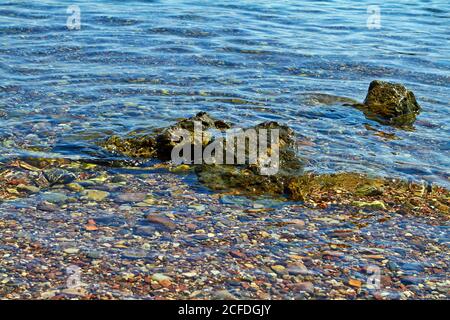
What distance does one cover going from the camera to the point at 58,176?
9148 mm

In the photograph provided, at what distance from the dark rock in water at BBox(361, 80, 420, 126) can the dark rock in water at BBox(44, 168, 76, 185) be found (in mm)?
6588

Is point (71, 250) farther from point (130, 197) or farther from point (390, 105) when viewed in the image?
point (390, 105)

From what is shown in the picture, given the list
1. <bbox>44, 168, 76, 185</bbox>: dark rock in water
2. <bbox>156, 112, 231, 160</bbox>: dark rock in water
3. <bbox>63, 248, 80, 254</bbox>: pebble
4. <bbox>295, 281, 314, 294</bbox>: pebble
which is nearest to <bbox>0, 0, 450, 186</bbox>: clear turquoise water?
<bbox>44, 168, 76, 185</bbox>: dark rock in water

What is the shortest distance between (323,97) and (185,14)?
1029 centimetres

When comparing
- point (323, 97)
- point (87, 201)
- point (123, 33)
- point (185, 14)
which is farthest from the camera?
point (185, 14)

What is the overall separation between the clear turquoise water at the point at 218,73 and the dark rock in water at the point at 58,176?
747 millimetres

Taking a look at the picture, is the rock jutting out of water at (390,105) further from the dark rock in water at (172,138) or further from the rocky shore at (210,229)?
the dark rock in water at (172,138)

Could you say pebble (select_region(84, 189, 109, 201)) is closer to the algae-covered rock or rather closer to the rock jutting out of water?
the algae-covered rock

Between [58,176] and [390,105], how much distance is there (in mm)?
7279

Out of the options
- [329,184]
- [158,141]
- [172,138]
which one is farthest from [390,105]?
[158,141]

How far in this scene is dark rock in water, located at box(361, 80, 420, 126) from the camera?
42.9ft

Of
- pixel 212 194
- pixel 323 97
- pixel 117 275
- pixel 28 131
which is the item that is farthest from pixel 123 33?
pixel 117 275

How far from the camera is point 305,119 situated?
41.5ft
